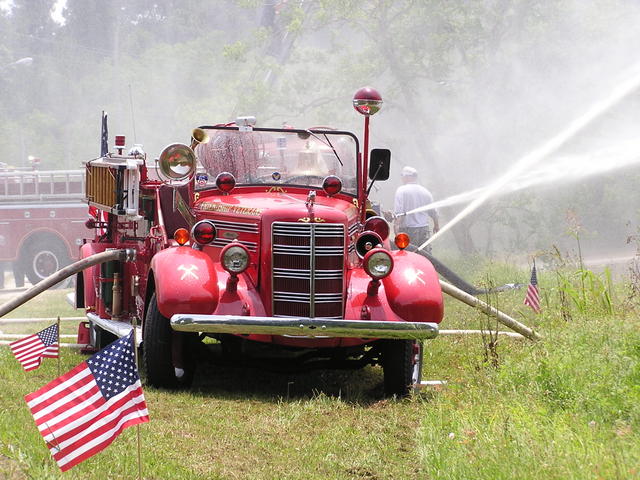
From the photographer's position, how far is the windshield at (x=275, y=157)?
352 inches

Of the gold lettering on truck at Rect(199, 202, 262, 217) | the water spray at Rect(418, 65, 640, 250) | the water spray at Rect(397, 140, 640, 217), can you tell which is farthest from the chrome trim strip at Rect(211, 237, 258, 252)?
the water spray at Rect(418, 65, 640, 250)

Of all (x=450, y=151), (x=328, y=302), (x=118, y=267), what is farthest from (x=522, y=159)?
(x=328, y=302)

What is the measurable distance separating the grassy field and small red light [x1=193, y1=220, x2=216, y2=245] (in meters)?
1.13

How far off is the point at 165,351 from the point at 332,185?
6.53 feet

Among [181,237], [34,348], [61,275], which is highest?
[181,237]

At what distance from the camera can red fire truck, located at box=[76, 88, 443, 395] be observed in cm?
750

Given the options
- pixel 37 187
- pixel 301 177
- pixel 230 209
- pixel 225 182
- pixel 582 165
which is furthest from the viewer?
pixel 37 187

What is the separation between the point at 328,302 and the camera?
7734 mm

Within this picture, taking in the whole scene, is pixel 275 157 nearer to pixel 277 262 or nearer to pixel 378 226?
pixel 378 226

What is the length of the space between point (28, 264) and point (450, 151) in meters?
9.91

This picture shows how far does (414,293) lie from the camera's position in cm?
778

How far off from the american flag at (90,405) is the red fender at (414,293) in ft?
8.90

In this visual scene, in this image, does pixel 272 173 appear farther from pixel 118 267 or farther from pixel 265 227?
pixel 118 267

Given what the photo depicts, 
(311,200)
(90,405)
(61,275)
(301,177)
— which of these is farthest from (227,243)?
(90,405)
